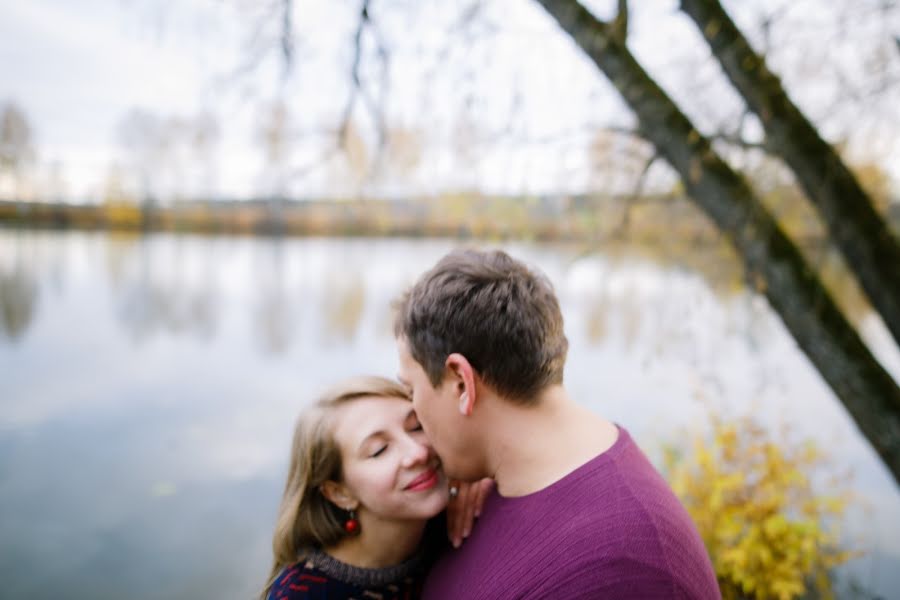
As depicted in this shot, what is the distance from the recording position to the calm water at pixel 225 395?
18.0 ft

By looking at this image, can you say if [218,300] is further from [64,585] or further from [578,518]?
[578,518]

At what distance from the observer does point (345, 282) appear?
21141mm

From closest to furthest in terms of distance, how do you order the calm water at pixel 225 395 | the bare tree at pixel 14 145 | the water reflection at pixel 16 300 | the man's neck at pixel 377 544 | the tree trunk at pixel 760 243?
the man's neck at pixel 377 544, the tree trunk at pixel 760 243, the calm water at pixel 225 395, the water reflection at pixel 16 300, the bare tree at pixel 14 145

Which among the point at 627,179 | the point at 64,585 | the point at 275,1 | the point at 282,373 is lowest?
the point at 64,585

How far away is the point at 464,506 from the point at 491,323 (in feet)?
1.73

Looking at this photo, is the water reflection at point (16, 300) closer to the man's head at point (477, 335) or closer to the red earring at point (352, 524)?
the red earring at point (352, 524)

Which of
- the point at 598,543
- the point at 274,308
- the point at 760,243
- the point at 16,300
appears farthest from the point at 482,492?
the point at 16,300

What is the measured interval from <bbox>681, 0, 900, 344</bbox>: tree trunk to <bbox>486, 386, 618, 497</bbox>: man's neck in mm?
1972

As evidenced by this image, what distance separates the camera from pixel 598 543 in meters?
1.14

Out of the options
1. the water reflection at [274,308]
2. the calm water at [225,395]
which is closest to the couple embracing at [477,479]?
the calm water at [225,395]

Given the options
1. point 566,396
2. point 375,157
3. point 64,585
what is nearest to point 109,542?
point 64,585

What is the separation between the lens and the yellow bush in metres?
3.63

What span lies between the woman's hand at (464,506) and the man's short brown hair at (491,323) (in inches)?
13.0

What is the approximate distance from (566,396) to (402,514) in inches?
21.0
